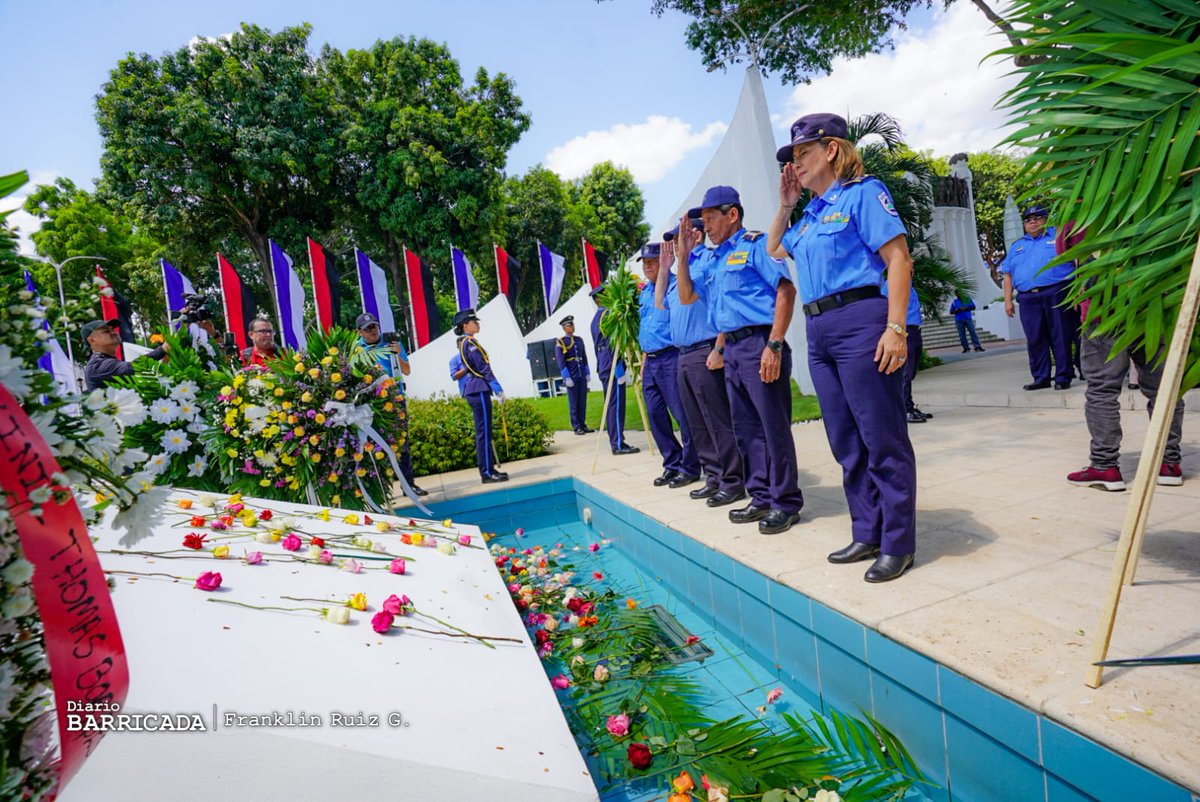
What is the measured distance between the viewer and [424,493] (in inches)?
247

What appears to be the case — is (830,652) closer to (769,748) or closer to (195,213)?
(769,748)

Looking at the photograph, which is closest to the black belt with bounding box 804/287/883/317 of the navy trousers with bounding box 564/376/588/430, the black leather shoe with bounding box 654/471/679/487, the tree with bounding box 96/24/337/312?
the black leather shoe with bounding box 654/471/679/487

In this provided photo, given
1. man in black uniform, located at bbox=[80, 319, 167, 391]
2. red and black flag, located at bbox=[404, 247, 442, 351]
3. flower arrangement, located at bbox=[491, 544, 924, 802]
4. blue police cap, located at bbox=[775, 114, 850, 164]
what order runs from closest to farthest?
flower arrangement, located at bbox=[491, 544, 924, 802], blue police cap, located at bbox=[775, 114, 850, 164], man in black uniform, located at bbox=[80, 319, 167, 391], red and black flag, located at bbox=[404, 247, 442, 351]

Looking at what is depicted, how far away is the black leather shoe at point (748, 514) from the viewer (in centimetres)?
361

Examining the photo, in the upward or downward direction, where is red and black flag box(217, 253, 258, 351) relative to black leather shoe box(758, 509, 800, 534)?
upward

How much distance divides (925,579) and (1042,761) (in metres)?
0.92

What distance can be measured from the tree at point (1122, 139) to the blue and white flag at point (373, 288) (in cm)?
1395

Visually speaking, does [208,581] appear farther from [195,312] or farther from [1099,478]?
[1099,478]

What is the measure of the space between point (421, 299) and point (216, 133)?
23.2 feet

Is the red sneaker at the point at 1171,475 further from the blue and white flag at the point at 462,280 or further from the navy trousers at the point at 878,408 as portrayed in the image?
the blue and white flag at the point at 462,280

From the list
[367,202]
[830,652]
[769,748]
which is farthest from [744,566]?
[367,202]

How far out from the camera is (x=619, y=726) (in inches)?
85.4

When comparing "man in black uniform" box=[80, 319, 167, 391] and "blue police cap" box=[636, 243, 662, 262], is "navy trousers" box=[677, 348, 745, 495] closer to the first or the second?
"blue police cap" box=[636, 243, 662, 262]

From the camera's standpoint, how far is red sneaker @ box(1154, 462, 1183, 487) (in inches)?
130
